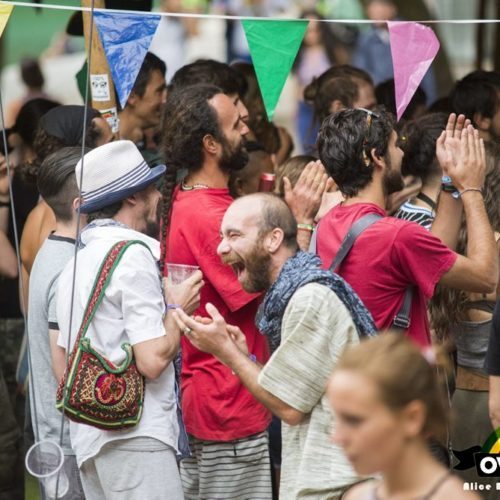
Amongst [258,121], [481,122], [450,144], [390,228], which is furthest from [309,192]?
[258,121]

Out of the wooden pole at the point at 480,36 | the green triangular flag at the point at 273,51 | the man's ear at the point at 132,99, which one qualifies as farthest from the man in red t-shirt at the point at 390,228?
the wooden pole at the point at 480,36

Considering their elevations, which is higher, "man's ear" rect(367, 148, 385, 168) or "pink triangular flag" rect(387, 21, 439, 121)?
"pink triangular flag" rect(387, 21, 439, 121)

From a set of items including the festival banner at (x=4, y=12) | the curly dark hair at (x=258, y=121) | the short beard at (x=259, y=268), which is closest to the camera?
the short beard at (x=259, y=268)

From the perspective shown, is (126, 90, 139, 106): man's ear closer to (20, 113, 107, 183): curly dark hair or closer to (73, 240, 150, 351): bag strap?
(20, 113, 107, 183): curly dark hair

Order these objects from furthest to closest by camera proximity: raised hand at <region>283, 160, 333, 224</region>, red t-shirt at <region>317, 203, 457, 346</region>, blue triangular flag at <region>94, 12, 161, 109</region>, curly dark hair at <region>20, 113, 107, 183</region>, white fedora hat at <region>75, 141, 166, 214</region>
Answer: curly dark hair at <region>20, 113, 107, 183</region> < blue triangular flag at <region>94, 12, 161, 109</region> < raised hand at <region>283, 160, 333, 224</region> < white fedora hat at <region>75, 141, 166, 214</region> < red t-shirt at <region>317, 203, 457, 346</region>

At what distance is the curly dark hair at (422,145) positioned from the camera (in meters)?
5.45

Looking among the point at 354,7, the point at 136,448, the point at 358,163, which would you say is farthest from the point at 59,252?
the point at 354,7

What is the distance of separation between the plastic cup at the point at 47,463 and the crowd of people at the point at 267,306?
8 centimetres

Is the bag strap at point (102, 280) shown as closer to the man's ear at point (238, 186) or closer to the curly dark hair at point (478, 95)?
the man's ear at point (238, 186)

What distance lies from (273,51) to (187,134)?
24.6 inches

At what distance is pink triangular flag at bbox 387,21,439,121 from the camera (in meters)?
5.39

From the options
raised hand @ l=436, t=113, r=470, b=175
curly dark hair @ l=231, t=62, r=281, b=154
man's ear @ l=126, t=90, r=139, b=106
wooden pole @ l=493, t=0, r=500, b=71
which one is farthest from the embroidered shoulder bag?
wooden pole @ l=493, t=0, r=500, b=71

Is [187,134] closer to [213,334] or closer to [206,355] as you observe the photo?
[206,355]

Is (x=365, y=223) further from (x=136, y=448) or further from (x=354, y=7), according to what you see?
(x=354, y=7)
